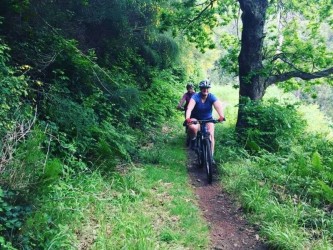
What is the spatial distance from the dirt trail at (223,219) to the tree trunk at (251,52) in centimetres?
362

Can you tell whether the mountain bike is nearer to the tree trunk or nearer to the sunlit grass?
the sunlit grass

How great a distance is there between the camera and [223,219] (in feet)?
20.0

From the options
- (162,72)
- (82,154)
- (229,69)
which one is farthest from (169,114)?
(82,154)

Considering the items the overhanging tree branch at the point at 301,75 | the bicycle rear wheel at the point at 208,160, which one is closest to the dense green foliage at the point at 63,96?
the bicycle rear wheel at the point at 208,160

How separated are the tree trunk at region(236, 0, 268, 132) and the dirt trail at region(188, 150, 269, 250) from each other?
143 inches

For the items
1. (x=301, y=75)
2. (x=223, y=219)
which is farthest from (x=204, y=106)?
(x=301, y=75)

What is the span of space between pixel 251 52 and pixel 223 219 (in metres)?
6.40

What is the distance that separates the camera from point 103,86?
7844 mm

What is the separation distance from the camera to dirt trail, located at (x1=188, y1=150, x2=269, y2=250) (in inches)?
209

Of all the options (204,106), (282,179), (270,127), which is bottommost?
(282,179)

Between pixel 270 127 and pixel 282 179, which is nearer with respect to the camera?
pixel 282 179

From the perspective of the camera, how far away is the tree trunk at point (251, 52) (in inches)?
418

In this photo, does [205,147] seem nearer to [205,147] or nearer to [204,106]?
[205,147]

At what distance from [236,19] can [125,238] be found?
10965mm
